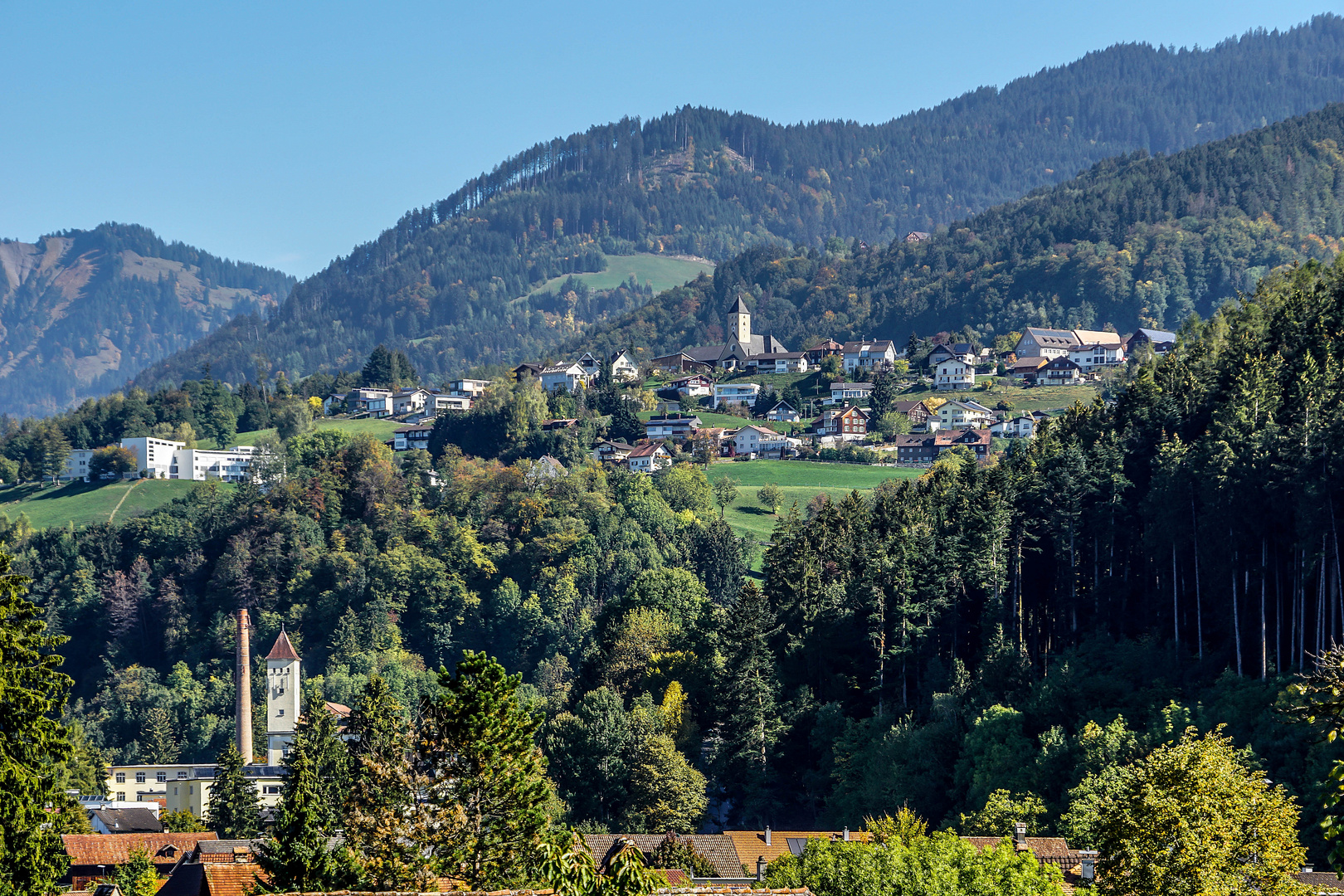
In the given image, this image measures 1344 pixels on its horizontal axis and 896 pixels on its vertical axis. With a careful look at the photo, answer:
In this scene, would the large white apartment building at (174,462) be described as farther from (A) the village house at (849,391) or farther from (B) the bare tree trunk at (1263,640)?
(B) the bare tree trunk at (1263,640)

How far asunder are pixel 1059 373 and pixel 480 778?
16211cm

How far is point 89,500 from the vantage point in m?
177

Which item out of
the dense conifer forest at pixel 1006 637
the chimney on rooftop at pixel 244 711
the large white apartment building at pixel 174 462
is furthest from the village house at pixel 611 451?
the chimney on rooftop at pixel 244 711

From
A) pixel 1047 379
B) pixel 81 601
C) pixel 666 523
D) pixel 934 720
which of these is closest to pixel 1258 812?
pixel 934 720

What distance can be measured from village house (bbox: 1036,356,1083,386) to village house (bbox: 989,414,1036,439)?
806 inches

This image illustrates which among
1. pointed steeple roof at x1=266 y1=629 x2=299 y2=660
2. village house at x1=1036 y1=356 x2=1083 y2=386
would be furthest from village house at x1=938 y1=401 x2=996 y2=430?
pointed steeple roof at x1=266 y1=629 x2=299 y2=660

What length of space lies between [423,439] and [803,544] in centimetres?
A: 10779

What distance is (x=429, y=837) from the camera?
3466 centimetres

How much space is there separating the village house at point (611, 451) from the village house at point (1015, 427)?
123 feet

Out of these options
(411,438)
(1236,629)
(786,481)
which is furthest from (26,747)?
(411,438)

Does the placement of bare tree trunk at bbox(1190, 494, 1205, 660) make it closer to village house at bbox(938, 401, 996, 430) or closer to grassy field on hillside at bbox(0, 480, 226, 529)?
village house at bbox(938, 401, 996, 430)

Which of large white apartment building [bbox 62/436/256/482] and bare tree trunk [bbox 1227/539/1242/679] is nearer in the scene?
bare tree trunk [bbox 1227/539/1242/679]

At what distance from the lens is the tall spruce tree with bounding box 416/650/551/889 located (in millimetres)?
34500

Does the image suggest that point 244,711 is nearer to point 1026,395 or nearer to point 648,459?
point 648,459
